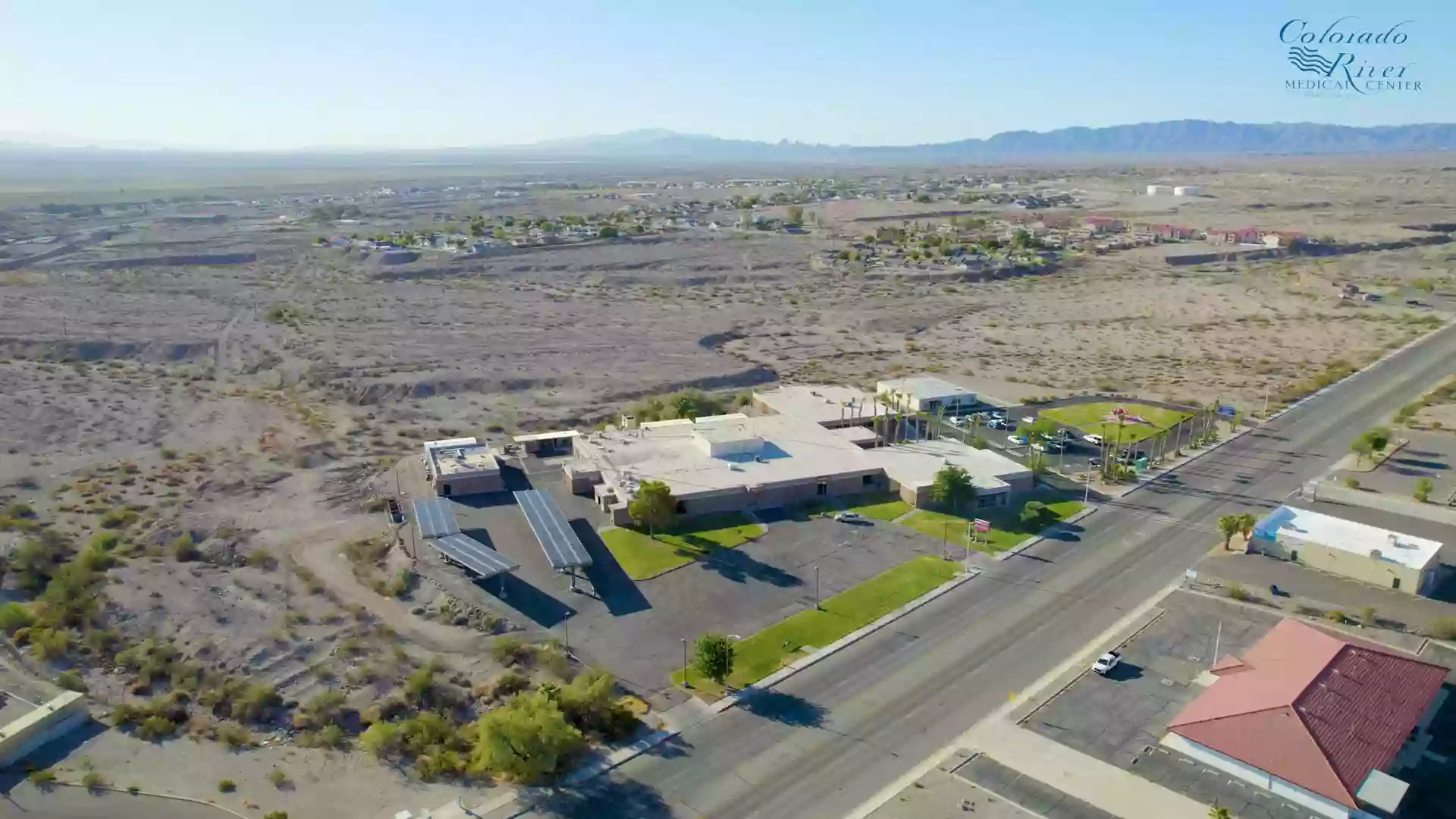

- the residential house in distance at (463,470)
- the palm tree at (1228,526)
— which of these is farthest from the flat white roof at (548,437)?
the palm tree at (1228,526)

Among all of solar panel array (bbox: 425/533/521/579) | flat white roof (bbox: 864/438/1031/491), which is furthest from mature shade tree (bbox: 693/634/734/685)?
flat white roof (bbox: 864/438/1031/491)

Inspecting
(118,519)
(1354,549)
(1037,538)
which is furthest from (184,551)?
(1354,549)

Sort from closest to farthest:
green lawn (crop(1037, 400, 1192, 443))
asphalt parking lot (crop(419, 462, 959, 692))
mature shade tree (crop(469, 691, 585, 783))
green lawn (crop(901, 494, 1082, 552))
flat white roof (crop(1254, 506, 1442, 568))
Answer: mature shade tree (crop(469, 691, 585, 783)), asphalt parking lot (crop(419, 462, 959, 692)), flat white roof (crop(1254, 506, 1442, 568)), green lawn (crop(901, 494, 1082, 552)), green lawn (crop(1037, 400, 1192, 443))

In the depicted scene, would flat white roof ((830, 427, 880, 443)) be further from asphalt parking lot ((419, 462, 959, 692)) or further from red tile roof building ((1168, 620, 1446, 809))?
red tile roof building ((1168, 620, 1446, 809))

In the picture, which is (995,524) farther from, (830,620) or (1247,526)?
(830,620)

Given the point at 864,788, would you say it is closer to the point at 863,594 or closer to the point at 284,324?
the point at 863,594

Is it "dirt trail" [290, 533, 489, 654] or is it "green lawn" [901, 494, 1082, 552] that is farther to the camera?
"green lawn" [901, 494, 1082, 552]
